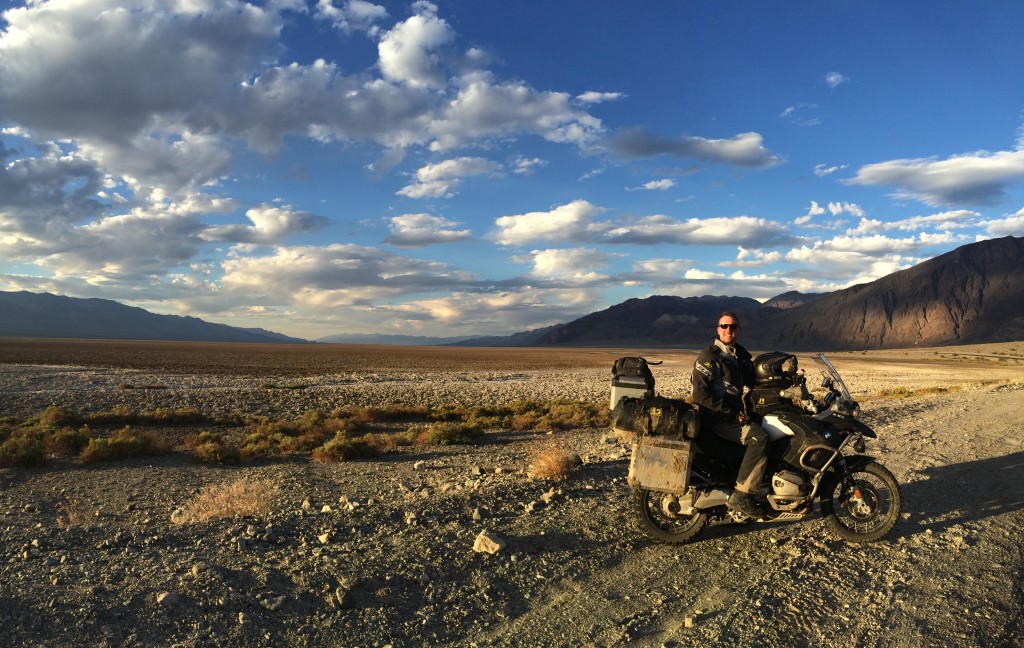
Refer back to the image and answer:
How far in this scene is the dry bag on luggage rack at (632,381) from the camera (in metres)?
6.29

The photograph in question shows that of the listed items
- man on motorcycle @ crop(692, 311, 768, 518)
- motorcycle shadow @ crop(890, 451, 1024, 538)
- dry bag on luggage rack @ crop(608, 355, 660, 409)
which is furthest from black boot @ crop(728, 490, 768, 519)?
motorcycle shadow @ crop(890, 451, 1024, 538)

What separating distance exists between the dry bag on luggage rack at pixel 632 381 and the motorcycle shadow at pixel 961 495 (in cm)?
308

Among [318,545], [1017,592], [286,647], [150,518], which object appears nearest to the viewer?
[286,647]

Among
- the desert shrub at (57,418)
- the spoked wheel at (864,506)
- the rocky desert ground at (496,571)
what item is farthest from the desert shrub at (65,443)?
the spoked wheel at (864,506)

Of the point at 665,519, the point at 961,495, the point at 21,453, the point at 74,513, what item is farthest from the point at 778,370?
the point at 21,453

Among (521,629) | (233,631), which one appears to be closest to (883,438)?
(521,629)

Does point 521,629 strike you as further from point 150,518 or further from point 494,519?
point 150,518

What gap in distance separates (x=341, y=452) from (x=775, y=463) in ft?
30.9

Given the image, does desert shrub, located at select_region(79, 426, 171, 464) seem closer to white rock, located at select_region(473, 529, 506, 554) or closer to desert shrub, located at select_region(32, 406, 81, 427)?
desert shrub, located at select_region(32, 406, 81, 427)

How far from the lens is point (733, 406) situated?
609 centimetres

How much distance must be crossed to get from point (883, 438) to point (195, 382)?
3745 cm

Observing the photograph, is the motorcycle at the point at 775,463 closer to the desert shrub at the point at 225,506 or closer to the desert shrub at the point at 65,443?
the desert shrub at the point at 225,506

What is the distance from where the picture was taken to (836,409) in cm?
598

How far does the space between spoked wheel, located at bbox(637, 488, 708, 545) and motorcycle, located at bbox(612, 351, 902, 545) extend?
0.03 ft
